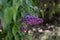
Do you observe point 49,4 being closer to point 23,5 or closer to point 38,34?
point 38,34

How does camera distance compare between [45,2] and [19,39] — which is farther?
[45,2]

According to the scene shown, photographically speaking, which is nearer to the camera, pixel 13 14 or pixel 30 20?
pixel 13 14

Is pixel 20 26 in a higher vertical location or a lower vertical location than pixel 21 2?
lower

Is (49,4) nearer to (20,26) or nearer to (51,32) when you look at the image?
(51,32)

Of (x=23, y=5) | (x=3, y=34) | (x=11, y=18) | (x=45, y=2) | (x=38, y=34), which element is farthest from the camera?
(x=45, y=2)

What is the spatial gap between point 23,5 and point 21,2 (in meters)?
0.13

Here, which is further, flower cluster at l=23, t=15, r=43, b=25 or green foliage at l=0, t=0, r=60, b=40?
flower cluster at l=23, t=15, r=43, b=25

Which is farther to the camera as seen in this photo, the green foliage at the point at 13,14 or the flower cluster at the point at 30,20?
the flower cluster at the point at 30,20

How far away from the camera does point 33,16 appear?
170 centimetres

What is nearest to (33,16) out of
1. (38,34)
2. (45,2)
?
(38,34)

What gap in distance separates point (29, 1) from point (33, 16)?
114 millimetres

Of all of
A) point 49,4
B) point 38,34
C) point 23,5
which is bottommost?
point 38,34

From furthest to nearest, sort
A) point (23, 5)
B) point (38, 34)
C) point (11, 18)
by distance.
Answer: point (38, 34), point (23, 5), point (11, 18)

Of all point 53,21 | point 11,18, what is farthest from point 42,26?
point 11,18
